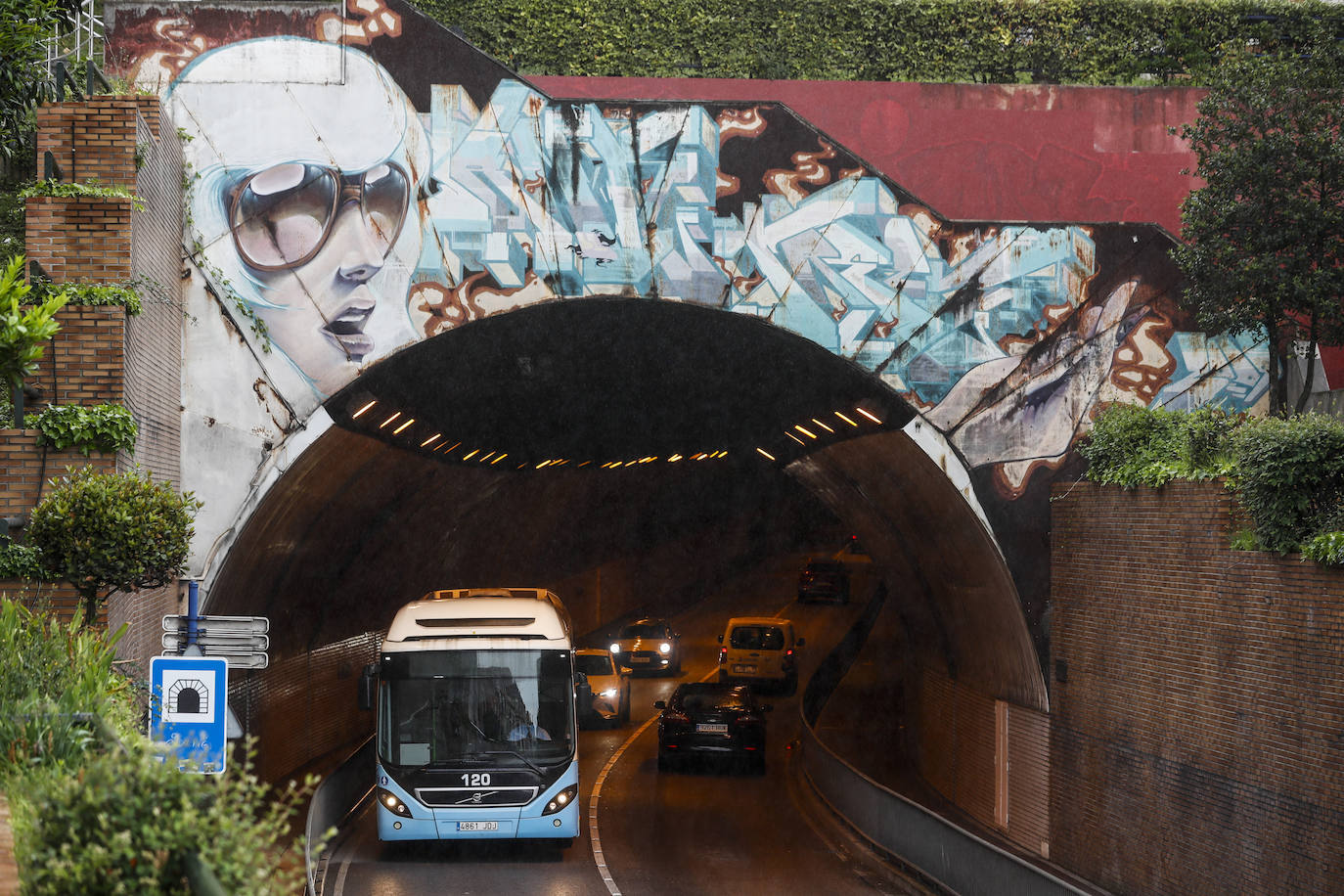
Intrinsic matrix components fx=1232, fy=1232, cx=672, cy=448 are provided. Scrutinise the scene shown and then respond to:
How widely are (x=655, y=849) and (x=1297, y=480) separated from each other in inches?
416

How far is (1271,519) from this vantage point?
1241 centimetres

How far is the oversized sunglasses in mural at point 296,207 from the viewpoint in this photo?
16.5 m

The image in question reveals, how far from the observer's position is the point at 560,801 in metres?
16.0

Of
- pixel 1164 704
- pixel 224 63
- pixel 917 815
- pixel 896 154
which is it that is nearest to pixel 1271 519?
pixel 1164 704

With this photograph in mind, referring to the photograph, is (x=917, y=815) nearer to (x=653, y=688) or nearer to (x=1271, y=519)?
(x=1271, y=519)

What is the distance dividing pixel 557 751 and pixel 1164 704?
747 centimetres

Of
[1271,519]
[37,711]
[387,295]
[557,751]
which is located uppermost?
[387,295]

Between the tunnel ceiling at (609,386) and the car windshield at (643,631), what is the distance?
35.8 ft

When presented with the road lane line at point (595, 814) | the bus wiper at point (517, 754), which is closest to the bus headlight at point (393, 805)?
the bus wiper at point (517, 754)

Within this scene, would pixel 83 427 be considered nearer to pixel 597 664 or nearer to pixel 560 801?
pixel 560 801

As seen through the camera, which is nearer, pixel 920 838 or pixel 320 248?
pixel 920 838

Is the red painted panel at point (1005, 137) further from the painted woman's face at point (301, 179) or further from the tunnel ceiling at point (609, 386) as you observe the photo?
the painted woman's face at point (301, 179)

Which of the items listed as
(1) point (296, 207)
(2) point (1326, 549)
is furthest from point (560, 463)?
(2) point (1326, 549)

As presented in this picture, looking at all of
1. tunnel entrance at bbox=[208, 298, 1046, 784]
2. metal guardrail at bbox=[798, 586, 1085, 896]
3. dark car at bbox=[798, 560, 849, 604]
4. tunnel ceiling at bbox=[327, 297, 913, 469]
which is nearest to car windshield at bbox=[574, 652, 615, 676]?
tunnel entrance at bbox=[208, 298, 1046, 784]
